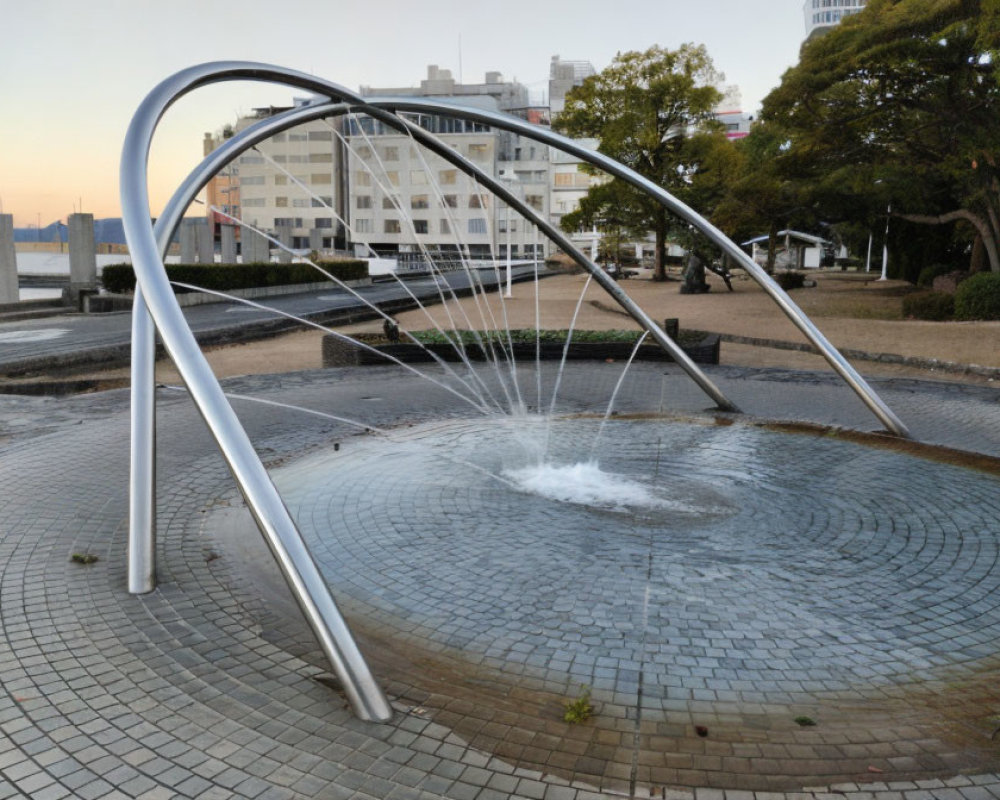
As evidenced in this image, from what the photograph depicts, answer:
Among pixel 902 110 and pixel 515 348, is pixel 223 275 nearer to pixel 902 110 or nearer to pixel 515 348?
pixel 515 348

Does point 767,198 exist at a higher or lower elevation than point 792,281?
higher

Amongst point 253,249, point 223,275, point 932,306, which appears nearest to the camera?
point 932,306

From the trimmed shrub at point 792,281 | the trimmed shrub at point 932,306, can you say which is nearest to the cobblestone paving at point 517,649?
the trimmed shrub at point 932,306

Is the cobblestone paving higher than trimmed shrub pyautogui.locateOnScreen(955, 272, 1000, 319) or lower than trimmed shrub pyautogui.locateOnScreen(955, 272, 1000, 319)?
lower

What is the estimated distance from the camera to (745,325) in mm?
25125

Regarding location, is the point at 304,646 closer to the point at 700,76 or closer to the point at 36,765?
the point at 36,765

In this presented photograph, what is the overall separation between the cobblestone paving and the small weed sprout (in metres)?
0.05

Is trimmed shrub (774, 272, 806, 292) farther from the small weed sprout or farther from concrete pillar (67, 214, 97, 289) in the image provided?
the small weed sprout

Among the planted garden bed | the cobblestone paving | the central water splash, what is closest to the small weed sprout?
the cobblestone paving

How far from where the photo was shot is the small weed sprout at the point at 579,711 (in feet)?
14.3

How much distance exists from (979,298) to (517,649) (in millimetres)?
22643

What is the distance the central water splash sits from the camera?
784 cm

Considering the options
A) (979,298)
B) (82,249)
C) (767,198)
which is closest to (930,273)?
(767,198)

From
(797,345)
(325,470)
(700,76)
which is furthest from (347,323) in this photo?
(700,76)
